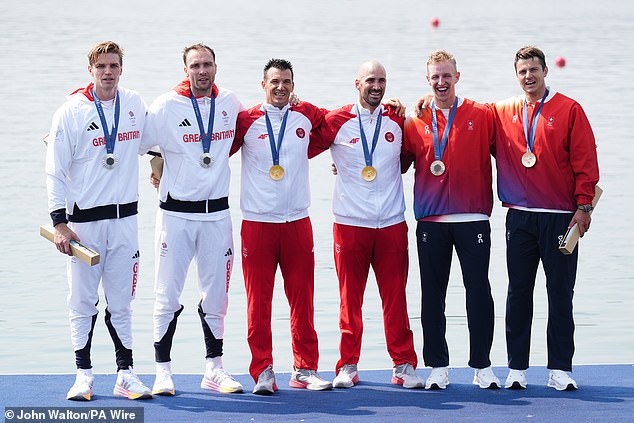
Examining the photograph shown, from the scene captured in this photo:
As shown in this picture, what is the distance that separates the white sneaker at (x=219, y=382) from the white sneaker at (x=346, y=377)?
540mm

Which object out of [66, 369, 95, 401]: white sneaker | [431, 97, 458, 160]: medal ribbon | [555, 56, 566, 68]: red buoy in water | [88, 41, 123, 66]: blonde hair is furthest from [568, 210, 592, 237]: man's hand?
[555, 56, 566, 68]: red buoy in water

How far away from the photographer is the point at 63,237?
6613mm

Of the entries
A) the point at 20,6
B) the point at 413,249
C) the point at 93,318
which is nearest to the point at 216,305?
the point at 93,318

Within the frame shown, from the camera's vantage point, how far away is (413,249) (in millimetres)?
12234

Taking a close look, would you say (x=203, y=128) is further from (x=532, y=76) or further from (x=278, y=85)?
(x=532, y=76)

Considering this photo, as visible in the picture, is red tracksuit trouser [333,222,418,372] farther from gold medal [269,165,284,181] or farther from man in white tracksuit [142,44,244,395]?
man in white tracksuit [142,44,244,395]

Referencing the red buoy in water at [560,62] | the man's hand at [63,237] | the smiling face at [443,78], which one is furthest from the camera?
the red buoy in water at [560,62]

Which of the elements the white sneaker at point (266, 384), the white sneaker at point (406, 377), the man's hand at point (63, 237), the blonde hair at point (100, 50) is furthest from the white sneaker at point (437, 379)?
the blonde hair at point (100, 50)

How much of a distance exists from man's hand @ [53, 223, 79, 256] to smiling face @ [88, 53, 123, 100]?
0.72 metres

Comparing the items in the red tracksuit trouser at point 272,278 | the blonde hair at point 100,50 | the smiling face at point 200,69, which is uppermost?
the blonde hair at point 100,50

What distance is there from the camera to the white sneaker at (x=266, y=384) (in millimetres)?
6977

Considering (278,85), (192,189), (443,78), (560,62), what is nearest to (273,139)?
(278,85)

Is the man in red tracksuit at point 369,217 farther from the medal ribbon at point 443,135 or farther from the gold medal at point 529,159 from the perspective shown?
the gold medal at point 529,159

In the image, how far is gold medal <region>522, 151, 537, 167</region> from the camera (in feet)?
Result: 22.9
